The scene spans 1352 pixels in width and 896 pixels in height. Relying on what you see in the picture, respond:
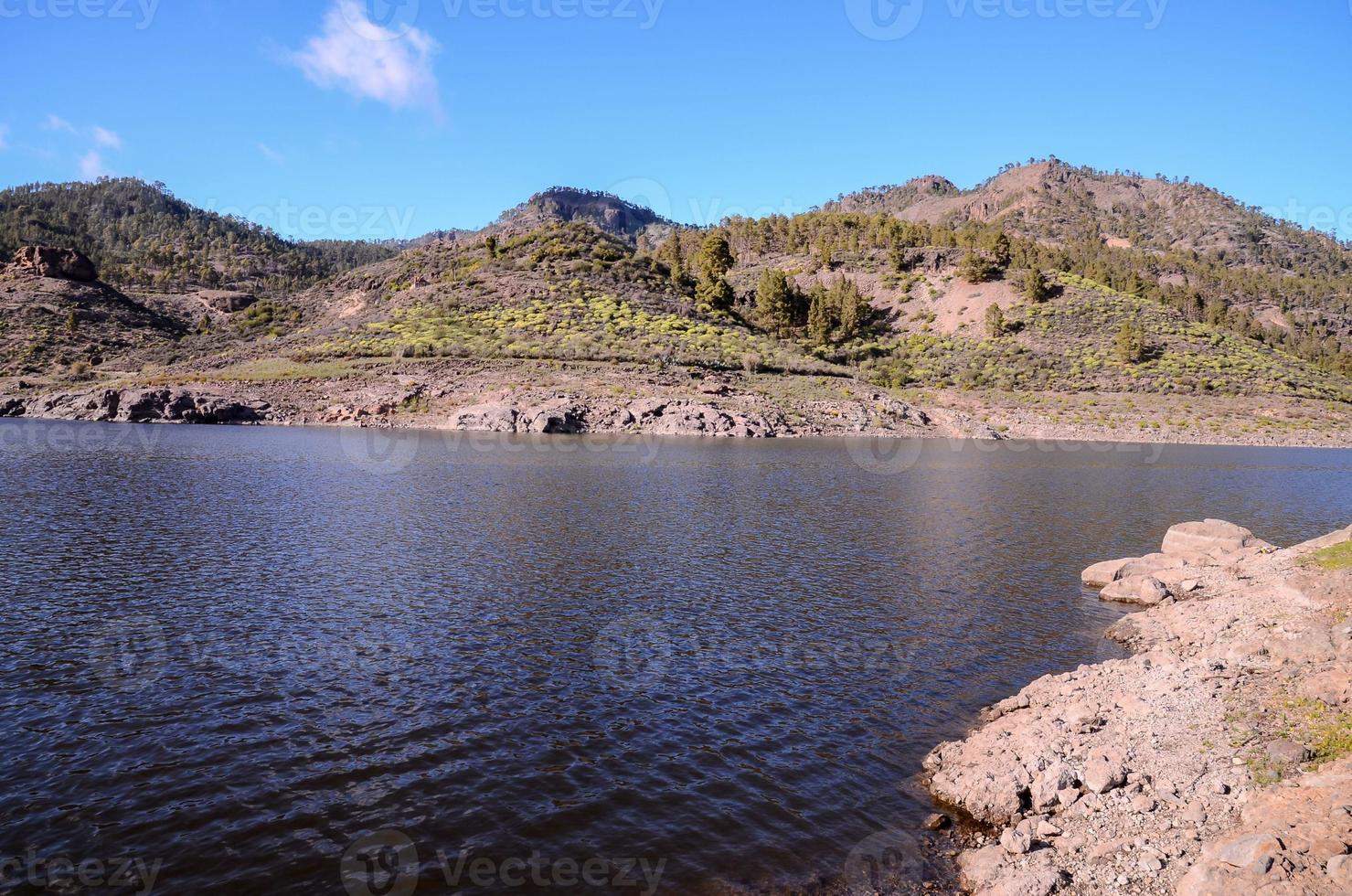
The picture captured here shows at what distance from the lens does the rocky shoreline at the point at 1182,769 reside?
9.49m

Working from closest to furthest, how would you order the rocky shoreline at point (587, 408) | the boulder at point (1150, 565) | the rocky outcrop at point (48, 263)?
the boulder at point (1150, 565)
the rocky shoreline at point (587, 408)
the rocky outcrop at point (48, 263)

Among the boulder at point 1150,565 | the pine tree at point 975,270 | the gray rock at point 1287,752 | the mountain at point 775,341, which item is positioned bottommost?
the gray rock at point 1287,752

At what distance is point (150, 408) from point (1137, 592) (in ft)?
327

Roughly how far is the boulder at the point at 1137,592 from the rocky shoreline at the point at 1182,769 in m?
5.09

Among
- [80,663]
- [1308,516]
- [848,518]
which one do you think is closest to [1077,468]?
[1308,516]

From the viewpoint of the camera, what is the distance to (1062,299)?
13775 centimetres

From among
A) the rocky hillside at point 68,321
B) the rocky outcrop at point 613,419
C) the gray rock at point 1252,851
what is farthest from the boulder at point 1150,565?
the rocky hillside at point 68,321

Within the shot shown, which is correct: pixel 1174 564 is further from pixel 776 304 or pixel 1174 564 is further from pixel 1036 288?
pixel 1036 288

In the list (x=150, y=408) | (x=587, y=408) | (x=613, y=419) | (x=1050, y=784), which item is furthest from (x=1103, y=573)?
(x=150, y=408)

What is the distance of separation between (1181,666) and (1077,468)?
2076 inches

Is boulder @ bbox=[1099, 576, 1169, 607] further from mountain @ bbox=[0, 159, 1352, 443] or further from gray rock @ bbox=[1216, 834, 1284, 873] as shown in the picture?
mountain @ bbox=[0, 159, 1352, 443]

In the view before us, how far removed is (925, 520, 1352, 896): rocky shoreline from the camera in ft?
31.1

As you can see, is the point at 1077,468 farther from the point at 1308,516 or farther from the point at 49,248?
the point at 49,248

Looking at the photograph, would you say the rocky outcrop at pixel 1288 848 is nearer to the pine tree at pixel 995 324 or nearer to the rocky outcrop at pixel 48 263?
the pine tree at pixel 995 324
